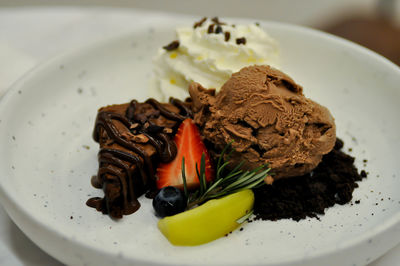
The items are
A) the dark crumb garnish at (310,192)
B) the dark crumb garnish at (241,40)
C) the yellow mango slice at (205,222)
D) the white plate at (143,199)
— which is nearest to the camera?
the white plate at (143,199)

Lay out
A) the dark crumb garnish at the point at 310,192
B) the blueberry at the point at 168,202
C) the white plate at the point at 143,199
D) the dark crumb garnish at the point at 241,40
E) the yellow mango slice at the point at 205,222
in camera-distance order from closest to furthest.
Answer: the white plate at the point at 143,199, the yellow mango slice at the point at 205,222, the blueberry at the point at 168,202, the dark crumb garnish at the point at 310,192, the dark crumb garnish at the point at 241,40

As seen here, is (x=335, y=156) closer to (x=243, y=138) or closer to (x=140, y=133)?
(x=243, y=138)

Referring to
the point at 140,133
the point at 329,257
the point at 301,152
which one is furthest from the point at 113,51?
the point at 329,257

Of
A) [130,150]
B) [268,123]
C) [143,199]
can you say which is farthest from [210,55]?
[143,199]

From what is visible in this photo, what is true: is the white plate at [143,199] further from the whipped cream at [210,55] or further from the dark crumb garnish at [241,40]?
the dark crumb garnish at [241,40]

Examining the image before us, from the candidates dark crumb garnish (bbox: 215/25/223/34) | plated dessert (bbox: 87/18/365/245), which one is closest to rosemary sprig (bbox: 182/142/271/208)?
plated dessert (bbox: 87/18/365/245)

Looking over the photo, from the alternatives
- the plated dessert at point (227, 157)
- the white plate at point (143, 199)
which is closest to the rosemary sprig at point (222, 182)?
the plated dessert at point (227, 157)

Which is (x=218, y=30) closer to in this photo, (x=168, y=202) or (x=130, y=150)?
(x=130, y=150)

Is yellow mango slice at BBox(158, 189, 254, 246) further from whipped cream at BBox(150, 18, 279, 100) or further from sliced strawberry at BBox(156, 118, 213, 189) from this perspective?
whipped cream at BBox(150, 18, 279, 100)
